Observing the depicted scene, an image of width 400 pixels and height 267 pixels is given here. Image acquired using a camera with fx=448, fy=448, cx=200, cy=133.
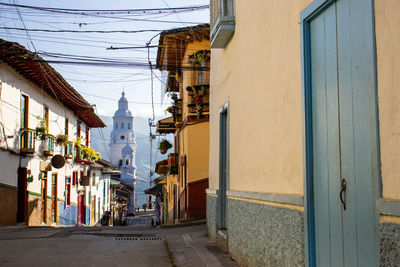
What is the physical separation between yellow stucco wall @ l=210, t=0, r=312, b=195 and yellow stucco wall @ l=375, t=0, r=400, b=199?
135 cm

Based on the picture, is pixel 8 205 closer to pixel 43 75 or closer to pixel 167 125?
pixel 43 75

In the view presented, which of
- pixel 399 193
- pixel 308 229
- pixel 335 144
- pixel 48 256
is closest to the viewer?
pixel 399 193

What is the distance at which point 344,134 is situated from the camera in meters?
3.16

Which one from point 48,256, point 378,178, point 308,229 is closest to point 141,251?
point 48,256

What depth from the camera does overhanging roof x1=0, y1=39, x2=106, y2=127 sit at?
1403 cm

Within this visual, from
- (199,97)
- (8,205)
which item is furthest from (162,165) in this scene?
(8,205)

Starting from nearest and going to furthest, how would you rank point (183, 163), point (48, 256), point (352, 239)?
point (352, 239) → point (48, 256) → point (183, 163)

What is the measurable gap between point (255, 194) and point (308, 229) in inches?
62.8

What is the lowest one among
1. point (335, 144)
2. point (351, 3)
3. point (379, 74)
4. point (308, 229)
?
point (308, 229)

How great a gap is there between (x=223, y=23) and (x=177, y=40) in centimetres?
1094

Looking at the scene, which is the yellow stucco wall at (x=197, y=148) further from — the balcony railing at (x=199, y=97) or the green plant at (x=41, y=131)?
the green plant at (x=41, y=131)

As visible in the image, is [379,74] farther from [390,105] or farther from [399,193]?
[399,193]

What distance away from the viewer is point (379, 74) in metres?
2.67

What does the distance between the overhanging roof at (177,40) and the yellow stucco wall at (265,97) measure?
899cm
